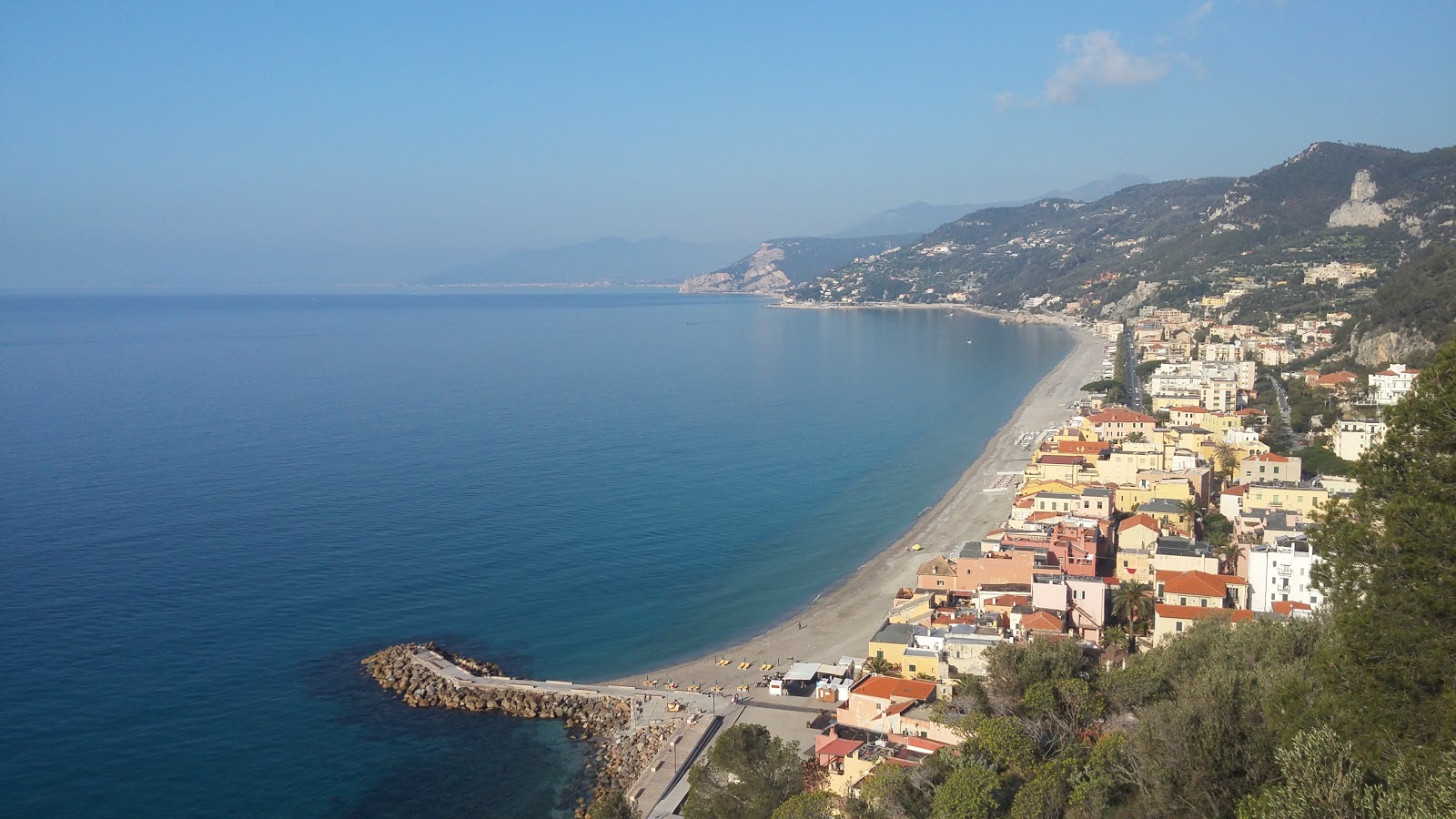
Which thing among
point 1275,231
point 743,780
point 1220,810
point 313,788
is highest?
point 1275,231

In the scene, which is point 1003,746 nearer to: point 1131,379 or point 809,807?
point 809,807

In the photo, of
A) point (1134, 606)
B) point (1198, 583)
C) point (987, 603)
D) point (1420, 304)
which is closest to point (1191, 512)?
point (1198, 583)

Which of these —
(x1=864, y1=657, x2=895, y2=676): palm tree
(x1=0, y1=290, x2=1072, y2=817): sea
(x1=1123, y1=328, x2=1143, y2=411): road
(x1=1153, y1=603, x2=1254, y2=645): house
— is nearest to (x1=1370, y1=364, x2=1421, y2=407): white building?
(x1=1123, y1=328, x2=1143, y2=411): road

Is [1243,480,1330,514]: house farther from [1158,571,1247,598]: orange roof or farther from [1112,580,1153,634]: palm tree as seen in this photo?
[1112,580,1153,634]: palm tree

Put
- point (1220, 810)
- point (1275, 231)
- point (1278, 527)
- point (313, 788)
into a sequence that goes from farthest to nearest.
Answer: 1. point (1275, 231)
2. point (1278, 527)
3. point (313, 788)
4. point (1220, 810)

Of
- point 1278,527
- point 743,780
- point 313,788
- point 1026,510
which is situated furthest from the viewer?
point 1026,510

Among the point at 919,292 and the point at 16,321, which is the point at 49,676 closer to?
the point at 16,321

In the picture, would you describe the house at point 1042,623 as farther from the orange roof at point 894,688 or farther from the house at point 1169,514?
the house at point 1169,514

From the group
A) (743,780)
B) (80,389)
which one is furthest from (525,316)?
(743,780)
